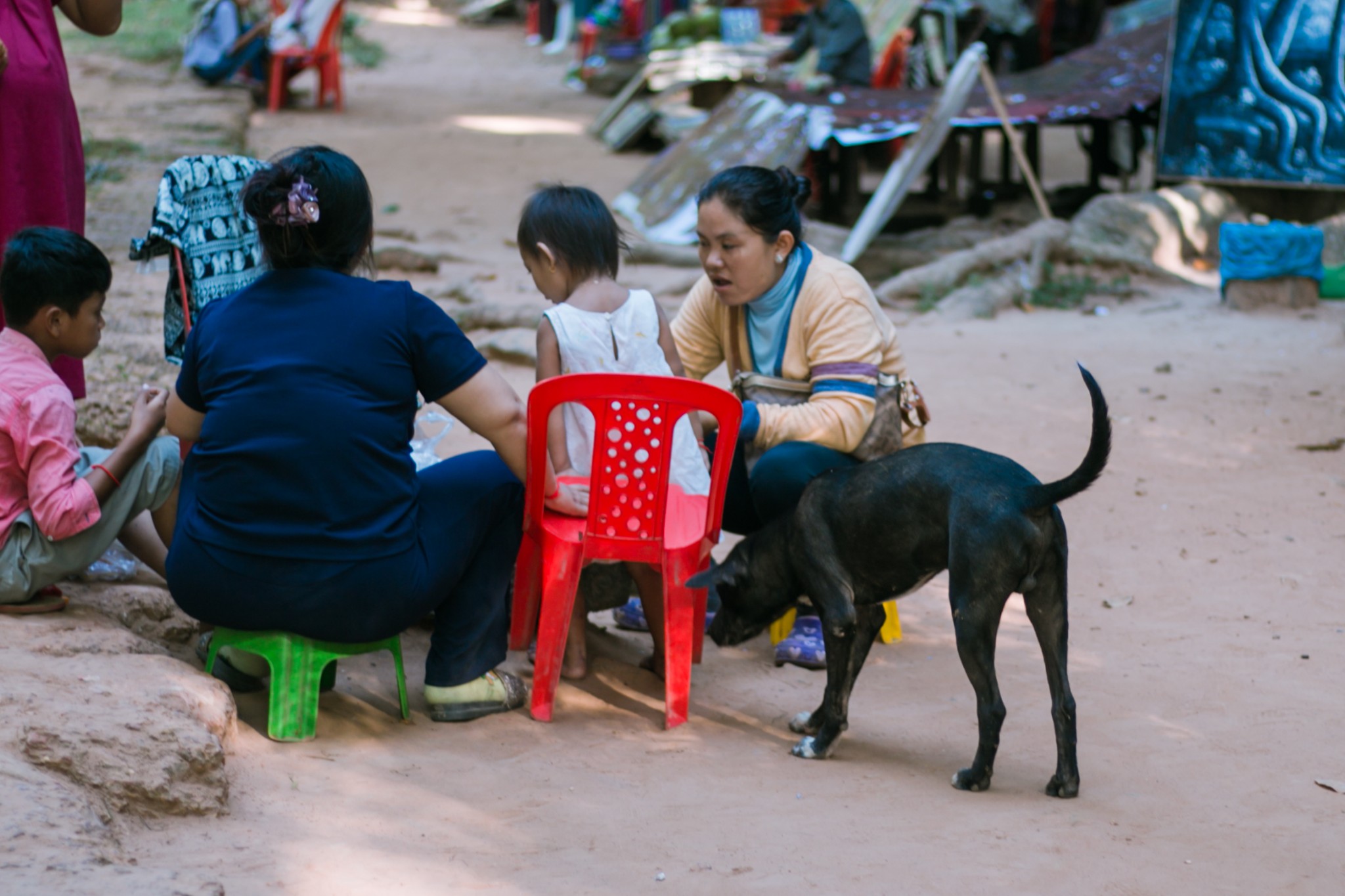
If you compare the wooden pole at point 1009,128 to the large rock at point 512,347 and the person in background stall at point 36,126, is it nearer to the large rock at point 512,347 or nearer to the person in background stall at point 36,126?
the large rock at point 512,347

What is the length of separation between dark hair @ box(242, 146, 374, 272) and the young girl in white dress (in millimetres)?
571

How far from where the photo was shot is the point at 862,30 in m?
11.6

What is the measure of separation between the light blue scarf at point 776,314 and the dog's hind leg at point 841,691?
0.90 metres

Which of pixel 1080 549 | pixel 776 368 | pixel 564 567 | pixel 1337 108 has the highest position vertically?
pixel 1337 108

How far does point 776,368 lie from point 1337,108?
7.48 m

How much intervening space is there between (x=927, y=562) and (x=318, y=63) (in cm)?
1531

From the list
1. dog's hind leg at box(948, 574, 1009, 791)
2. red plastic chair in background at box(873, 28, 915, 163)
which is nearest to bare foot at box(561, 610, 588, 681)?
dog's hind leg at box(948, 574, 1009, 791)

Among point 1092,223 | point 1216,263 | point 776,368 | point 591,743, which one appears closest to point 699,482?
point 776,368

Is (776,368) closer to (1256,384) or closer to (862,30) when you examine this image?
(1256,384)

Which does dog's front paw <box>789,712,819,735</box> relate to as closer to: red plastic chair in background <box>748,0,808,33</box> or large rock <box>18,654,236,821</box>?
large rock <box>18,654,236,821</box>

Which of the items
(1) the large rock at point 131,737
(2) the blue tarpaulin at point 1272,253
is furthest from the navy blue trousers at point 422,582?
(2) the blue tarpaulin at point 1272,253

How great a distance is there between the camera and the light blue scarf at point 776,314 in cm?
375

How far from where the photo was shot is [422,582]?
9.80 ft

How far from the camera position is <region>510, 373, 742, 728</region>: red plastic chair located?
3090 mm
